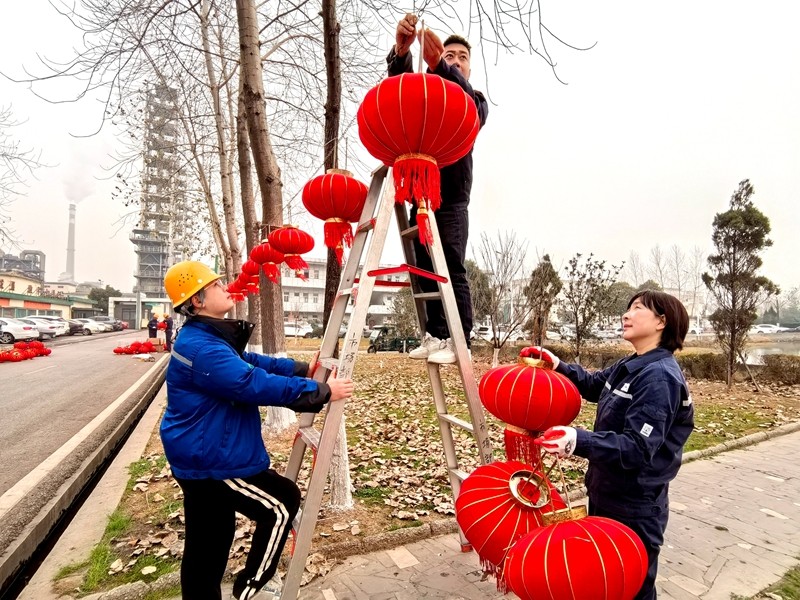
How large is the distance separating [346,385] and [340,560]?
5.93 ft

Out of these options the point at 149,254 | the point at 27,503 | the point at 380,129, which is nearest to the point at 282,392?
the point at 380,129

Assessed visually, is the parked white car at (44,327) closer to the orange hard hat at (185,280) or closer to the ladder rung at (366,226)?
the orange hard hat at (185,280)

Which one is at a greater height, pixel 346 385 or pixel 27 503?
pixel 346 385

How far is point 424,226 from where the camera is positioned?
2299 millimetres

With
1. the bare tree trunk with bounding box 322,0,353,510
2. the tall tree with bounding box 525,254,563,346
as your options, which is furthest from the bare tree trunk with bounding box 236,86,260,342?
the tall tree with bounding box 525,254,563,346

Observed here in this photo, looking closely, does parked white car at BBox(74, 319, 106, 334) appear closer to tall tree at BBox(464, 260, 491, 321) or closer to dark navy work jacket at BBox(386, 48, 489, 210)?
tall tree at BBox(464, 260, 491, 321)

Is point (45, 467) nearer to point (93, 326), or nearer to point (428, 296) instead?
point (428, 296)

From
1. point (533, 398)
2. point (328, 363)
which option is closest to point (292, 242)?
point (328, 363)

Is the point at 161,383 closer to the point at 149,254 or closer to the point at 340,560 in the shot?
the point at 340,560

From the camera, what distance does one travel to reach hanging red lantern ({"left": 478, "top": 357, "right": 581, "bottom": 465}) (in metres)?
1.94

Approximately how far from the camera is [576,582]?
4.95 feet

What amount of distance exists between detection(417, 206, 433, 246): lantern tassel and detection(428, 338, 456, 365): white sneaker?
62cm

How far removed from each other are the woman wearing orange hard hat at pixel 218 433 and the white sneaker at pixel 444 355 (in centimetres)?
61

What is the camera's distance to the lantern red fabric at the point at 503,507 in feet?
6.16
